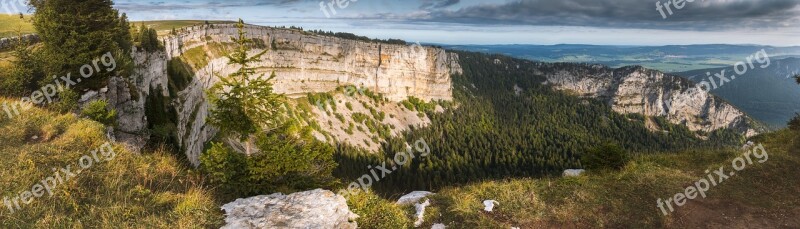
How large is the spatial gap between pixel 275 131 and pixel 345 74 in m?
127

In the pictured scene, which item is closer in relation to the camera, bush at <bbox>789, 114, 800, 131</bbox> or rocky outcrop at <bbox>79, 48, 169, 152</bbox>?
rocky outcrop at <bbox>79, 48, 169, 152</bbox>

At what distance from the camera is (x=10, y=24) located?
190ft

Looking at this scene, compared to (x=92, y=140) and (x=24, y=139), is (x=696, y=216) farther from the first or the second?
(x=24, y=139)

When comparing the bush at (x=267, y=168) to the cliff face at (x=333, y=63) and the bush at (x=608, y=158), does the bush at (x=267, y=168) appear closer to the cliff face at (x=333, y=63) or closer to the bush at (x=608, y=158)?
the bush at (x=608, y=158)

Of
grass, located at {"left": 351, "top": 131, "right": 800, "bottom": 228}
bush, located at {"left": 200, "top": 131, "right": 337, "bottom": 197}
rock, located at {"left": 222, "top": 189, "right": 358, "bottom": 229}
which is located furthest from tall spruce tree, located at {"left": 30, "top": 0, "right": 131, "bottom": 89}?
grass, located at {"left": 351, "top": 131, "right": 800, "bottom": 228}

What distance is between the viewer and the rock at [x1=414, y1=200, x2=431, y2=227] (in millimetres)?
13988

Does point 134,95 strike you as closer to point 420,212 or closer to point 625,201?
point 420,212

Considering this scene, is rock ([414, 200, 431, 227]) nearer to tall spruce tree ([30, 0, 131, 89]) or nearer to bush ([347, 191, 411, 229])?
bush ([347, 191, 411, 229])

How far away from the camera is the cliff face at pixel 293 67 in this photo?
45.5 m

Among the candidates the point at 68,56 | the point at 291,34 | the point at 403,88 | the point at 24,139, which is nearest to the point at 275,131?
the point at 24,139

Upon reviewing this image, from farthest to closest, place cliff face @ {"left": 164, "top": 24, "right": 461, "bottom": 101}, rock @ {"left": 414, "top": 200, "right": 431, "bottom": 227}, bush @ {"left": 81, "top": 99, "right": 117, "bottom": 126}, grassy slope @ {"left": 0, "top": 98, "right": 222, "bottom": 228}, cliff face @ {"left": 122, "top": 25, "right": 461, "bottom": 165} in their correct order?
cliff face @ {"left": 164, "top": 24, "right": 461, "bottom": 101} < cliff face @ {"left": 122, "top": 25, "right": 461, "bottom": 165} < bush @ {"left": 81, "top": 99, "right": 117, "bottom": 126} < rock @ {"left": 414, "top": 200, "right": 431, "bottom": 227} < grassy slope @ {"left": 0, "top": 98, "right": 222, "bottom": 228}

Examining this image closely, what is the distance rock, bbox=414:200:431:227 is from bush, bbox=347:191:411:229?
711 millimetres

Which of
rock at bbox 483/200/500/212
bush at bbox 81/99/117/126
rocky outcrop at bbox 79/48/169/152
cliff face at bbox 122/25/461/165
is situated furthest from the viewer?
cliff face at bbox 122/25/461/165

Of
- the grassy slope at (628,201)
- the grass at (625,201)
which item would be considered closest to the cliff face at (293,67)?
the grassy slope at (628,201)
